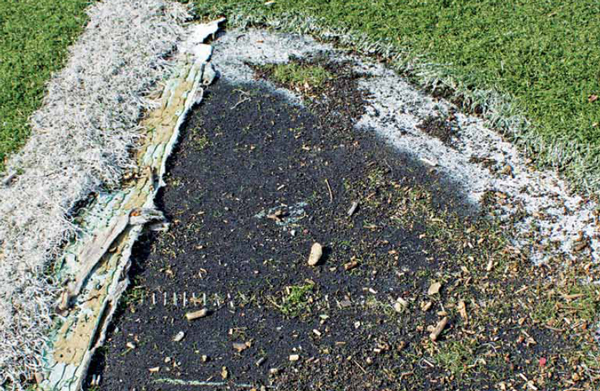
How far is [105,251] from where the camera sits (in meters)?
3.62

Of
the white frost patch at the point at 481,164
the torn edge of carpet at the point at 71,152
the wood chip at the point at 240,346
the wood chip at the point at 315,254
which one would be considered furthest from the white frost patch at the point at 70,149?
the white frost patch at the point at 481,164

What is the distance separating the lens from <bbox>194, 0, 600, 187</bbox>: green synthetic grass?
4.26 m

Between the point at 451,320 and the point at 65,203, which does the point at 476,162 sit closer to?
the point at 451,320

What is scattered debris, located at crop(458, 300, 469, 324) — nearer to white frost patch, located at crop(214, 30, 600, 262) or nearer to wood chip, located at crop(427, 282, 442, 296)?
wood chip, located at crop(427, 282, 442, 296)

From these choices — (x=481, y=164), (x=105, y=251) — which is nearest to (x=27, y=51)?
(x=105, y=251)

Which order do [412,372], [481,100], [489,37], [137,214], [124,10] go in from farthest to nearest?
[124,10]
[489,37]
[481,100]
[137,214]
[412,372]

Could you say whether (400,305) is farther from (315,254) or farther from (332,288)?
(315,254)

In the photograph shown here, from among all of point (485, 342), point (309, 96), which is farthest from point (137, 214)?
point (485, 342)

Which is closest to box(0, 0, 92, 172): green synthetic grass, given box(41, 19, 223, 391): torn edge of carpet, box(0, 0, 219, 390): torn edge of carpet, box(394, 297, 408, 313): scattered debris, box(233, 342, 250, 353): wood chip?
box(0, 0, 219, 390): torn edge of carpet

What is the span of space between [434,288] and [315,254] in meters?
0.62

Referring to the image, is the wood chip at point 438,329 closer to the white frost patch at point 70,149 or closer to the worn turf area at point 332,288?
the worn turf area at point 332,288

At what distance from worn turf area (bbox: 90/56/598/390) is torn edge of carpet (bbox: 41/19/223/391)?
0.28 ft

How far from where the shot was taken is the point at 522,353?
3.13 metres

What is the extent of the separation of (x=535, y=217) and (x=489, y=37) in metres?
1.79
